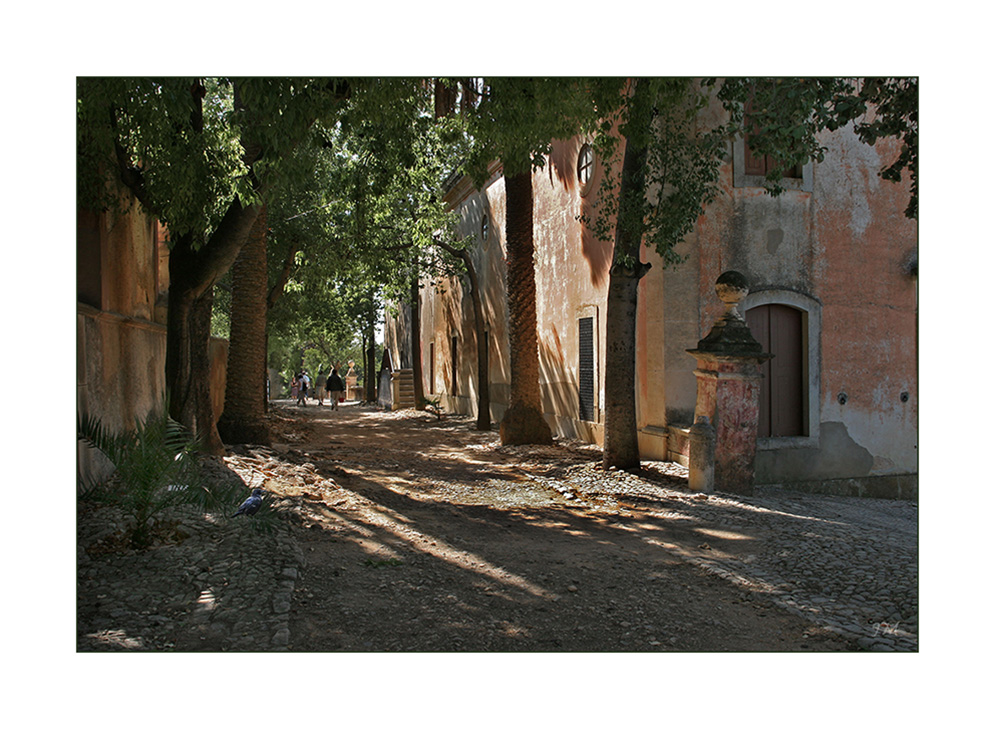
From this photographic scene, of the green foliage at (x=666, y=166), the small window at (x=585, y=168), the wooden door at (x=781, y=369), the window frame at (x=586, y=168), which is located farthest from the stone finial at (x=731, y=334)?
the small window at (x=585, y=168)

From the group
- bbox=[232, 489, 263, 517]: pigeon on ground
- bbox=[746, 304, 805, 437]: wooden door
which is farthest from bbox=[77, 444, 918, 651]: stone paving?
bbox=[746, 304, 805, 437]: wooden door

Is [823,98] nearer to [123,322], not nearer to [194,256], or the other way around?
[194,256]

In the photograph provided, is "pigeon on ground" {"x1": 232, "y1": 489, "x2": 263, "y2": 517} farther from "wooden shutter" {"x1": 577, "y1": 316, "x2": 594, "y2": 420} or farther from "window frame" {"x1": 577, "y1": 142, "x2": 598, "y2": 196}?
"window frame" {"x1": 577, "y1": 142, "x2": 598, "y2": 196}

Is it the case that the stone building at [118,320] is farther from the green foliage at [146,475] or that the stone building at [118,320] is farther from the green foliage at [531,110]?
the green foliage at [531,110]

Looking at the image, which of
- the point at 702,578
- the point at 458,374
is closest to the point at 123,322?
the point at 702,578

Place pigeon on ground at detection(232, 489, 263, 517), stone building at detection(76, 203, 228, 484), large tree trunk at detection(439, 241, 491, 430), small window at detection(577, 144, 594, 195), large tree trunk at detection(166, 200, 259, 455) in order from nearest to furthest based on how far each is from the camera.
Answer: pigeon on ground at detection(232, 489, 263, 517) < stone building at detection(76, 203, 228, 484) < large tree trunk at detection(166, 200, 259, 455) < small window at detection(577, 144, 594, 195) < large tree trunk at detection(439, 241, 491, 430)

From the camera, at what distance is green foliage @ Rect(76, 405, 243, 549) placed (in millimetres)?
4359

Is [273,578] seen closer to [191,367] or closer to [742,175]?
[191,367]

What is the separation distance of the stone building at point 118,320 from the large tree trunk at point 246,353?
47.8 inches

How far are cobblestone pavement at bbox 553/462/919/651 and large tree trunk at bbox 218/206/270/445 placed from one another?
4.90 m

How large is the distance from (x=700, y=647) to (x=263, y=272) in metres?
8.81

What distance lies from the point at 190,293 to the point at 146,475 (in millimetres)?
3445

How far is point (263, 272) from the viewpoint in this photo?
1044 cm

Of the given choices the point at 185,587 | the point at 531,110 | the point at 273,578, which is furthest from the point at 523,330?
the point at 185,587
